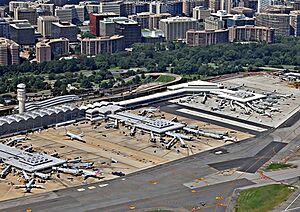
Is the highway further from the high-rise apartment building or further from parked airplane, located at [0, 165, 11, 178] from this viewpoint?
the high-rise apartment building

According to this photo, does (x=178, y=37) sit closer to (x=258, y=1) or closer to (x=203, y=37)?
(x=203, y=37)

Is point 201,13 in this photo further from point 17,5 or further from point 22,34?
point 22,34

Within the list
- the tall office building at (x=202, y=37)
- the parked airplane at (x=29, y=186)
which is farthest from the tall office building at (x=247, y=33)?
the parked airplane at (x=29, y=186)

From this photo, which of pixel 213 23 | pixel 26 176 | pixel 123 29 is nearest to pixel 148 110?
pixel 26 176

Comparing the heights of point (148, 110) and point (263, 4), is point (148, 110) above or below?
below

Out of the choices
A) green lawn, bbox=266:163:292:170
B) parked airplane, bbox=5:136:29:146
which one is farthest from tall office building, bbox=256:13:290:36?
green lawn, bbox=266:163:292:170
